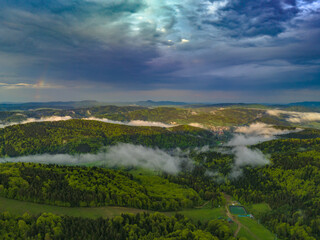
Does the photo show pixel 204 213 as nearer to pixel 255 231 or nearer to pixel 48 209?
pixel 255 231

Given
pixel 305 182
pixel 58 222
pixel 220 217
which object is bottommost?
pixel 220 217

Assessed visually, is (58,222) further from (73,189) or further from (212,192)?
(212,192)

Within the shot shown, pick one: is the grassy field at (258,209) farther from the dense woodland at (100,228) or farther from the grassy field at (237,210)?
the dense woodland at (100,228)

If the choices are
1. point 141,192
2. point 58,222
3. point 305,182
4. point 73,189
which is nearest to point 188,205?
point 141,192

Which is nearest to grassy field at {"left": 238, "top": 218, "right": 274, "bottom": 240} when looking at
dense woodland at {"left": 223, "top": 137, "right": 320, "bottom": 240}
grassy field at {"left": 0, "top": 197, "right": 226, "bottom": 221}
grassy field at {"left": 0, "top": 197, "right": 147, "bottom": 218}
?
dense woodland at {"left": 223, "top": 137, "right": 320, "bottom": 240}

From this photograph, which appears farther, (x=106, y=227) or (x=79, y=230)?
(x=106, y=227)

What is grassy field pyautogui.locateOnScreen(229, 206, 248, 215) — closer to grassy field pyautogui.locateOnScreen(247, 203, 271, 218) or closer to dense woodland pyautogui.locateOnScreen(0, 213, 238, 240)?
grassy field pyautogui.locateOnScreen(247, 203, 271, 218)

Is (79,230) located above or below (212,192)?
above

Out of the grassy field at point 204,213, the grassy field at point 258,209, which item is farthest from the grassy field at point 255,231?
the grassy field at point 204,213
